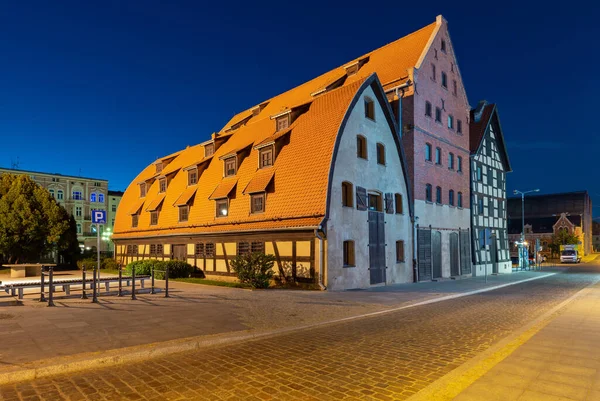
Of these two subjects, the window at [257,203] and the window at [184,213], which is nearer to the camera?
the window at [257,203]

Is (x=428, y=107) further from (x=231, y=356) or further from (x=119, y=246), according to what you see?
(x=119, y=246)

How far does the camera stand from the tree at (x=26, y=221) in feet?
115

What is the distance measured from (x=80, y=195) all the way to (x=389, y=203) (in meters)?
59.6

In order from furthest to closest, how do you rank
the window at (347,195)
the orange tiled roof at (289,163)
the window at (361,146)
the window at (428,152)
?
the window at (428,152) < the window at (361,146) < the window at (347,195) < the orange tiled roof at (289,163)

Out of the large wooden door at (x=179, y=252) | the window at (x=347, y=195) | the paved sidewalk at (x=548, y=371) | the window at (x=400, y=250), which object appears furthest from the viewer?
the large wooden door at (x=179, y=252)

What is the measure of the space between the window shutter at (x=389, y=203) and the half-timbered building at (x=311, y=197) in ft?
0.31

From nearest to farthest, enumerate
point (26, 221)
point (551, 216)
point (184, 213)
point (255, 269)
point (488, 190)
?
point (255, 269), point (184, 213), point (26, 221), point (488, 190), point (551, 216)

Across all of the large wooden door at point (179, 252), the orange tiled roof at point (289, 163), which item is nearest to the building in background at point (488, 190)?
the orange tiled roof at point (289, 163)

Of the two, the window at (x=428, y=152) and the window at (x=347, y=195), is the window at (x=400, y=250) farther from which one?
the window at (x=428, y=152)

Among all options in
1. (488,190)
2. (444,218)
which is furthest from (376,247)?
(488,190)

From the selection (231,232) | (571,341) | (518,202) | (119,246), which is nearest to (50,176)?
(119,246)

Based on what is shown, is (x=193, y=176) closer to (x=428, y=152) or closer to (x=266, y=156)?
(x=266, y=156)

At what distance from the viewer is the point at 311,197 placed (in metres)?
20.5

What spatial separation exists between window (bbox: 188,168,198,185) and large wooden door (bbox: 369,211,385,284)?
13.6m
